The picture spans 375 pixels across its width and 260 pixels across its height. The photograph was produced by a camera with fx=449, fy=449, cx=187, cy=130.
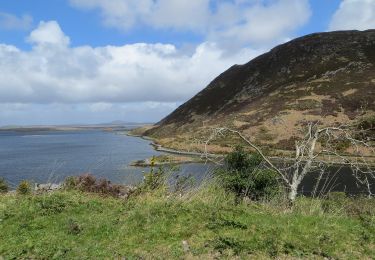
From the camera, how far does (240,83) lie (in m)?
150

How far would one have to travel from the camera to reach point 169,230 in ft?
29.3

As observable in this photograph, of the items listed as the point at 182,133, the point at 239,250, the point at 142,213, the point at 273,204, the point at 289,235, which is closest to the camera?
the point at 239,250

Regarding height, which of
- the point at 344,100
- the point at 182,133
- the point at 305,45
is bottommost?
the point at 182,133

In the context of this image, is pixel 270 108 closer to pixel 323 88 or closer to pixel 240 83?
pixel 323 88

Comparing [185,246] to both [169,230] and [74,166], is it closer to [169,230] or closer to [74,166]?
[169,230]

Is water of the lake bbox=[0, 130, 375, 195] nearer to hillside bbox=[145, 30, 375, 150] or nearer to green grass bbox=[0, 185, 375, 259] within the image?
green grass bbox=[0, 185, 375, 259]

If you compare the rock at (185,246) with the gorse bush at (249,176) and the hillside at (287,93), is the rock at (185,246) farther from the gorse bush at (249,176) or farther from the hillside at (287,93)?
the hillside at (287,93)

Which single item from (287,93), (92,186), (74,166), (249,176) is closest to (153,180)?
(92,186)

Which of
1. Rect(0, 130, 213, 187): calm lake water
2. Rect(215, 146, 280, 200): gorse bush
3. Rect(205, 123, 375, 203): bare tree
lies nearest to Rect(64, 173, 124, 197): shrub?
Rect(0, 130, 213, 187): calm lake water

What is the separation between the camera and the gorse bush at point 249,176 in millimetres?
18617

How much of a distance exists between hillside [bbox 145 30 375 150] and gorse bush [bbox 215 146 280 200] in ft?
207

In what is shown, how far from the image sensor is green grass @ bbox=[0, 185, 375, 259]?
787 cm

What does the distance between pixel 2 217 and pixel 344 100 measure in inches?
3853

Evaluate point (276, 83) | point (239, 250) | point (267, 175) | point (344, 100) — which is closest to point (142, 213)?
point (239, 250)
